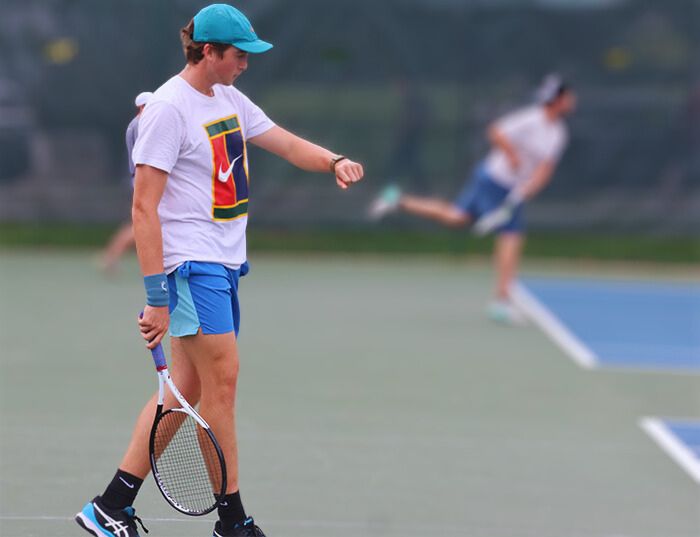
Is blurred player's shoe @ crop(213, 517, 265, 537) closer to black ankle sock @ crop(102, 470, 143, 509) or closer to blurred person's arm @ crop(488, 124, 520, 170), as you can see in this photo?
black ankle sock @ crop(102, 470, 143, 509)

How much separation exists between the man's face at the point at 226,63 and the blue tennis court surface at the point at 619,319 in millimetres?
4293

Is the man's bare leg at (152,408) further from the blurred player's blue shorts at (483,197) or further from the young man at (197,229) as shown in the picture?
the blurred player's blue shorts at (483,197)

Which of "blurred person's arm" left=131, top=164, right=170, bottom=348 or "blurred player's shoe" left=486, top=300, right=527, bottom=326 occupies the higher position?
"blurred person's arm" left=131, top=164, right=170, bottom=348

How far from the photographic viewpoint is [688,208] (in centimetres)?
1225

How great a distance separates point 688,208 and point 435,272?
261cm

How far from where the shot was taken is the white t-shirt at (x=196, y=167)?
3.61 metres

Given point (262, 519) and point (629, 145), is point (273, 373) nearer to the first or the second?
point (262, 519)

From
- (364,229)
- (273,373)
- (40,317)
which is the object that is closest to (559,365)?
(273,373)

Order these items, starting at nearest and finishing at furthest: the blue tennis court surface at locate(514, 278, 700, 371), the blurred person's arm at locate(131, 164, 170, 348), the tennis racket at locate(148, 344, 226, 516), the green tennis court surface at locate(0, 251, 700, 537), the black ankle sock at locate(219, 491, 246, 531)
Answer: the blurred person's arm at locate(131, 164, 170, 348)
the tennis racket at locate(148, 344, 226, 516)
the black ankle sock at locate(219, 491, 246, 531)
the green tennis court surface at locate(0, 251, 700, 537)
the blue tennis court surface at locate(514, 278, 700, 371)

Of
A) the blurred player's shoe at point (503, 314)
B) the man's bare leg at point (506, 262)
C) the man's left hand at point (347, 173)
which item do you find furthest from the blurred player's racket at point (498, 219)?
the man's left hand at point (347, 173)

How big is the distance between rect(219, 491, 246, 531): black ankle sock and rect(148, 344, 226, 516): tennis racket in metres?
0.04

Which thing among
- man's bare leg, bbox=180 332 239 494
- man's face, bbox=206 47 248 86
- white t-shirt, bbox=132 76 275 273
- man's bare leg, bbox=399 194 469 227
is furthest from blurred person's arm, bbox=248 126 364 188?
man's bare leg, bbox=399 194 469 227

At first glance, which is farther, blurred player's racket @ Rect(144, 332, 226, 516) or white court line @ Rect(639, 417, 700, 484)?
white court line @ Rect(639, 417, 700, 484)

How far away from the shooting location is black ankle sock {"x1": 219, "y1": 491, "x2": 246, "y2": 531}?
12.5ft
